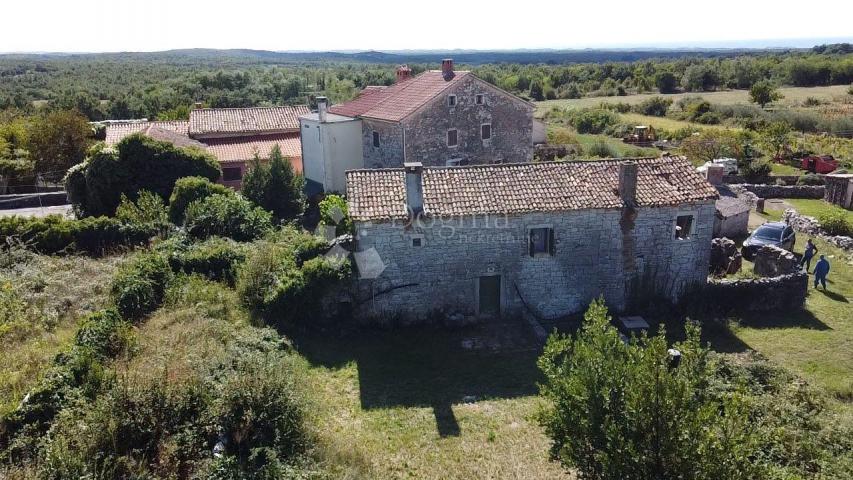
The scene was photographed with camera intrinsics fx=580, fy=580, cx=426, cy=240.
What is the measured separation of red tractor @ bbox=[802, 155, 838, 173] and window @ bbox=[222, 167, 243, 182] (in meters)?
38.0

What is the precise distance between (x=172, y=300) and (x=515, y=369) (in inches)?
401

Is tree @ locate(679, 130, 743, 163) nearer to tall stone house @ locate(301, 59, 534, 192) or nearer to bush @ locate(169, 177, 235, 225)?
tall stone house @ locate(301, 59, 534, 192)

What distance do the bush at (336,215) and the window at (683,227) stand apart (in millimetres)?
11997

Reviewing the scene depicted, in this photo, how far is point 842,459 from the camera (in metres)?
10.3

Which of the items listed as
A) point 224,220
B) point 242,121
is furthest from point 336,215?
point 242,121

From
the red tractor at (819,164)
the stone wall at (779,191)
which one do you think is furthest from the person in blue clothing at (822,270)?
the red tractor at (819,164)

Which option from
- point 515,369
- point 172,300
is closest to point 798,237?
point 515,369

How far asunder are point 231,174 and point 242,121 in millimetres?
7536

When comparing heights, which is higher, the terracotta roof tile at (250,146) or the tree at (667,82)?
the tree at (667,82)

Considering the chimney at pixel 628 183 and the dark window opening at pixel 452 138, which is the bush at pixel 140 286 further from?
the dark window opening at pixel 452 138

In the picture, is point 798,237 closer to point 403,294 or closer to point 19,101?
point 403,294

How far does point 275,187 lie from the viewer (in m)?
27.9

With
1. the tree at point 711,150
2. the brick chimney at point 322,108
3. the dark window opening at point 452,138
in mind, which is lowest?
the tree at point 711,150

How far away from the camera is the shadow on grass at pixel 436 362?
14477mm
